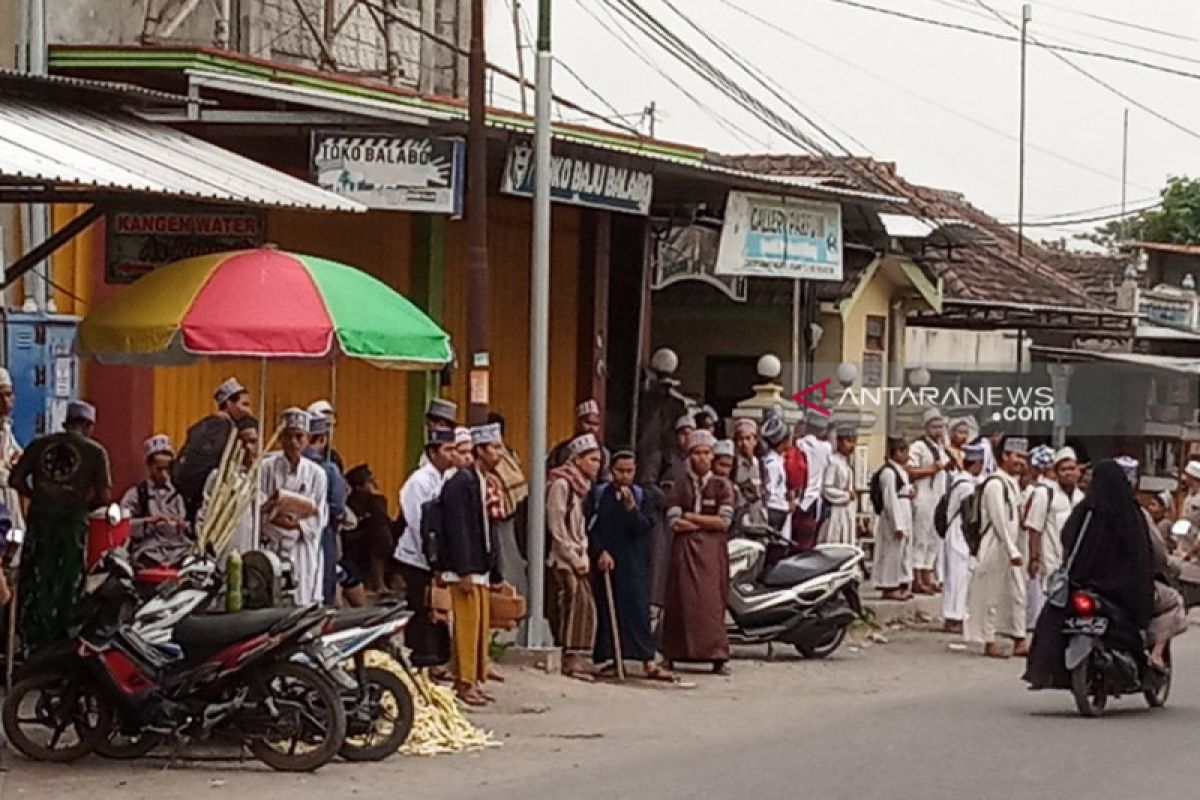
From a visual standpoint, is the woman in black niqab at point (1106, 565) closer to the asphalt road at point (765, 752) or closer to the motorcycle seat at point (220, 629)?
the asphalt road at point (765, 752)

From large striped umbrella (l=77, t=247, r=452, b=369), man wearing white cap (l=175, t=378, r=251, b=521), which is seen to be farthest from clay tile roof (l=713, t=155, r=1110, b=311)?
large striped umbrella (l=77, t=247, r=452, b=369)

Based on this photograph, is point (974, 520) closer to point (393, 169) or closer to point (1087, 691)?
point (1087, 691)

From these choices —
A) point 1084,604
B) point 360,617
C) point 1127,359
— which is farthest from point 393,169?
point 1127,359

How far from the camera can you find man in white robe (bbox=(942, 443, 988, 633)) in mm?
21125

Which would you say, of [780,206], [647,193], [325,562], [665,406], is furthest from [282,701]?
[665,406]

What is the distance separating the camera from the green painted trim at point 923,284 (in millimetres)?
30062

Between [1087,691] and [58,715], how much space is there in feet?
21.2

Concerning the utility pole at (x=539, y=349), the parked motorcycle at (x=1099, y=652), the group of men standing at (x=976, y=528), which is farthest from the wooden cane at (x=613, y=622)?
the group of men standing at (x=976, y=528)

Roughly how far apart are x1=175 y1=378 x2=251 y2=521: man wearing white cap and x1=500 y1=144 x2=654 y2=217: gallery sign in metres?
3.91

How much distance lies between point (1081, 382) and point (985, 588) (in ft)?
60.8

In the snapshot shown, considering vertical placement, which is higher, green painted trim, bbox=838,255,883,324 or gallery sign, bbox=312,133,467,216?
gallery sign, bbox=312,133,467,216

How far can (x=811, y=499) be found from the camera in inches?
852

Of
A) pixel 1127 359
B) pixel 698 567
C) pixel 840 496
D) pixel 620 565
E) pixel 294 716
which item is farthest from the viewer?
pixel 1127 359

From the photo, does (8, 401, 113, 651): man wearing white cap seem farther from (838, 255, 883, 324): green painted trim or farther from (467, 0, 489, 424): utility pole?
(838, 255, 883, 324): green painted trim
